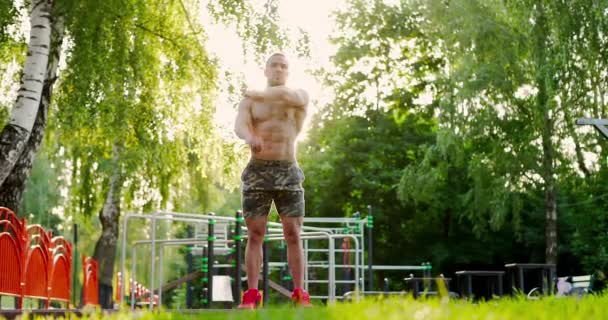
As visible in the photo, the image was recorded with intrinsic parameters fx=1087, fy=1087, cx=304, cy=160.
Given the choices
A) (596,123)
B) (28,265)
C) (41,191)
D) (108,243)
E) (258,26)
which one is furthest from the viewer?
(41,191)

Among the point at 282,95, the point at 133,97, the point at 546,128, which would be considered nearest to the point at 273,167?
the point at 282,95

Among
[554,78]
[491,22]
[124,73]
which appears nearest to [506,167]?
[491,22]

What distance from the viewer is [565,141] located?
87.8 feet

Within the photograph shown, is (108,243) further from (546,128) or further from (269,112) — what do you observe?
(269,112)

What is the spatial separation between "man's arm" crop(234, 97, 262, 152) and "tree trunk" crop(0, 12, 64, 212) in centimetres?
665

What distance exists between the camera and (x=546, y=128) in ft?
86.2

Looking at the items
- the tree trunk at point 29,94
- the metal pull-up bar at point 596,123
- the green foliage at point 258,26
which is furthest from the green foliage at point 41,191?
the metal pull-up bar at point 596,123

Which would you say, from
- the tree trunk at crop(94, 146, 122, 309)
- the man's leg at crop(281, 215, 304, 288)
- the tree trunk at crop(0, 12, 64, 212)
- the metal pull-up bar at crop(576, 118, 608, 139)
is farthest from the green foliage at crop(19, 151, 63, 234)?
the man's leg at crop(281, 215, 304, 288)

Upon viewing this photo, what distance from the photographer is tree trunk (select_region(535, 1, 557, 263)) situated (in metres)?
20.7

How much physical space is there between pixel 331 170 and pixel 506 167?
905cm

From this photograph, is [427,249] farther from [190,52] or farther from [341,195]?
[190,52]

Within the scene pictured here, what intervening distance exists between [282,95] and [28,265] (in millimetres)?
4521

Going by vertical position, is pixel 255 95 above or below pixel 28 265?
above

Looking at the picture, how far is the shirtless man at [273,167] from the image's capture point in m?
7.56
